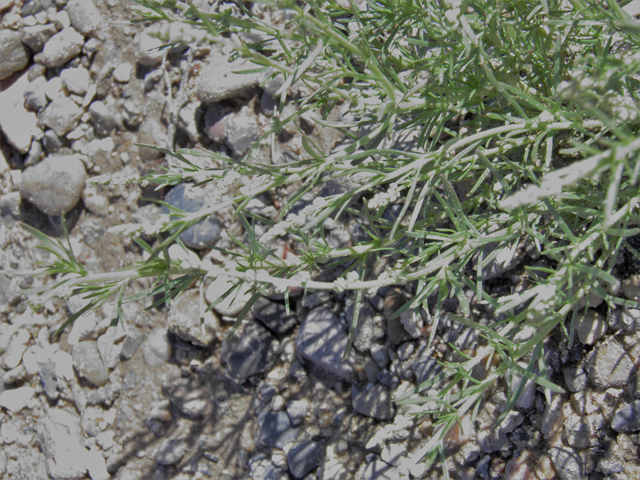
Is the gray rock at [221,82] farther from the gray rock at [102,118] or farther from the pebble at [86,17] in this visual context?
the pebble at [86,17]

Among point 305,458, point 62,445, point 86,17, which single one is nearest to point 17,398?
point 62,445

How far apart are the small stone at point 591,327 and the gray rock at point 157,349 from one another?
2580 millimetres

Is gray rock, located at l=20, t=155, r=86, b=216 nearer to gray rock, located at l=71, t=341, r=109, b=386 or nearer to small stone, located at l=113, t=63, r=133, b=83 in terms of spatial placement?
small stone, located at l=113, t=63, r=133, b=83

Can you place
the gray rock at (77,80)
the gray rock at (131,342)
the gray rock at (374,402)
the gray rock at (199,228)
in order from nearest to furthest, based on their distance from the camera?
the gray rock at (374,402) → the gray rock at (199,228) → the gray rock at (131,342) → the gray rock at (77,80)

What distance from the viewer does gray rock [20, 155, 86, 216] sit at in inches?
146

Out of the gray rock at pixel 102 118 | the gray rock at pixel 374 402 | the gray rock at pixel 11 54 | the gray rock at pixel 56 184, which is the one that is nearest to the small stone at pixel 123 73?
the gray rock at pixel 102 118

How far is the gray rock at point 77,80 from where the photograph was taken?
391 centimetres

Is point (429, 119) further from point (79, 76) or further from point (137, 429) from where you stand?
point (79, 76)

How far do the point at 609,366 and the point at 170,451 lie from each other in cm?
261

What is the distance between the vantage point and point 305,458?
2656 millimetres

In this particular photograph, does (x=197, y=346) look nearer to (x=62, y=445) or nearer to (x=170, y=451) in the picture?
(x=170, y=451)

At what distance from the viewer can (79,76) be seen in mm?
3916

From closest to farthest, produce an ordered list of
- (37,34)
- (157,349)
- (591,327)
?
(591,327)
(157,349)
(37,34)

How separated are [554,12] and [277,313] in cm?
216
